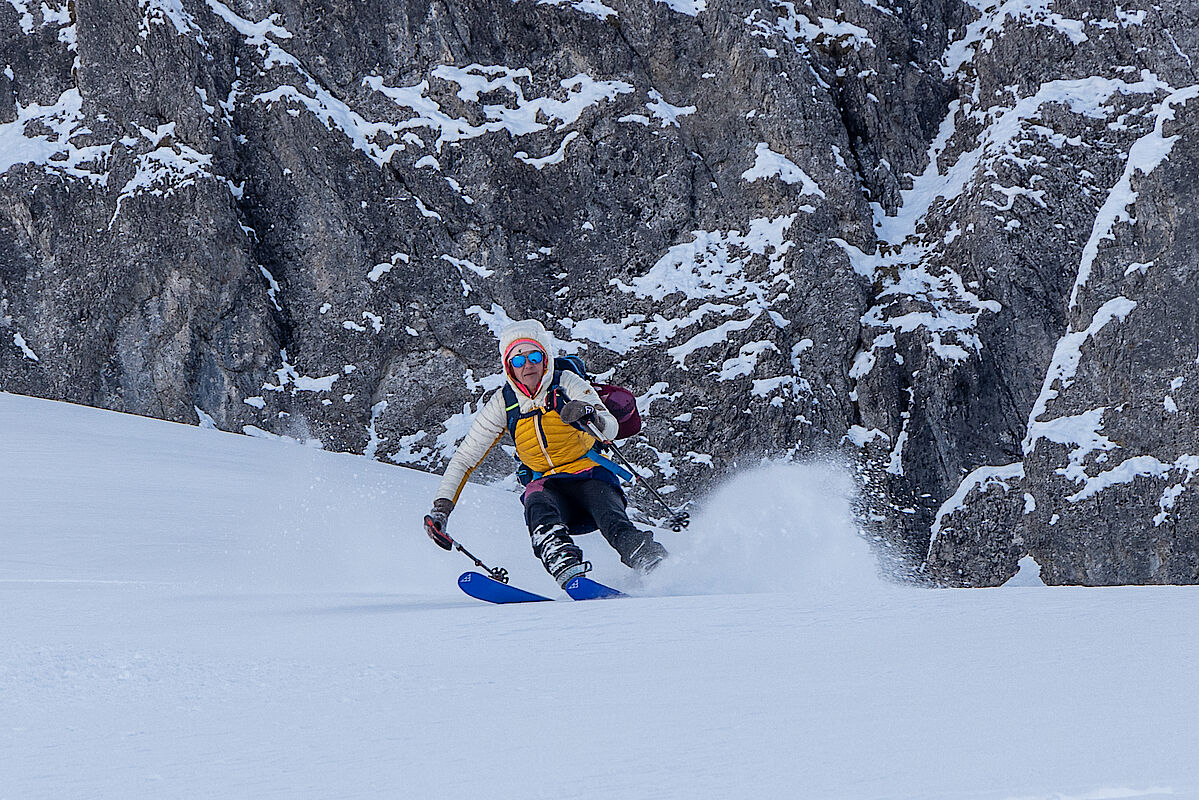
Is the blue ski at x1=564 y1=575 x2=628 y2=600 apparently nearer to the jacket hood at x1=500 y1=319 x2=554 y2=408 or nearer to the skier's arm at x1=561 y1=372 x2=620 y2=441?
the skier's arm at x1=561 y1=372 x2=620 y2=441

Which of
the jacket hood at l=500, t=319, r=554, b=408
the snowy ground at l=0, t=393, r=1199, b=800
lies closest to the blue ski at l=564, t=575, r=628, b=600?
the snowy ground at l=0, t=393, r=1199, b=800

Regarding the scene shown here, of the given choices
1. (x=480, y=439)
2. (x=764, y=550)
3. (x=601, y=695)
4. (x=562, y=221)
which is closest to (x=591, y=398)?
(x=480, y=439)

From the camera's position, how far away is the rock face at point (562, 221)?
22.1 m

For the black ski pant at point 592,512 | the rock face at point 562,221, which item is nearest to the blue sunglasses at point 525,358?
the black ski pant at point 592,512

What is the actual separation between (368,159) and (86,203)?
671cm

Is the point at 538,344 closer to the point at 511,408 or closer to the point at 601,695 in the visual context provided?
the point at 511,408

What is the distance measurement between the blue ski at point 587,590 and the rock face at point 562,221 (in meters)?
15.9

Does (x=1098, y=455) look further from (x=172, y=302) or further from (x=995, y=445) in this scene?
(x=172, y=302)

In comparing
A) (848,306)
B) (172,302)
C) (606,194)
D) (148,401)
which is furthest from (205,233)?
(848,306)

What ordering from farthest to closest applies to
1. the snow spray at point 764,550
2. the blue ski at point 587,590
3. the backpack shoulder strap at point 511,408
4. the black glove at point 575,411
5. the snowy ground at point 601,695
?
the backpack shoulder strap at point 511,408 → the snow spray at point 764,550 → the black glove at point 575,411 → the blue ski at point 587,590 → the snowy ground at point 601,695

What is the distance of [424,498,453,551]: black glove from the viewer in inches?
232

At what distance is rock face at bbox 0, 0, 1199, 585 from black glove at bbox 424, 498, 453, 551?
14.6 m

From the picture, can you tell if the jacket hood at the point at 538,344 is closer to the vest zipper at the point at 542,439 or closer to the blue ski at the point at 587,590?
the vest zipper at the point at 542,439

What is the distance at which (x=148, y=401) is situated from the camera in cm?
2186
